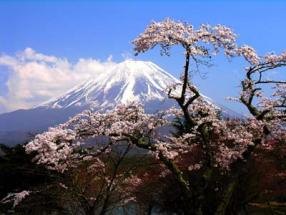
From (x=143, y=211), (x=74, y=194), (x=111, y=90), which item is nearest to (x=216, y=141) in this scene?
(x=74, y=194)

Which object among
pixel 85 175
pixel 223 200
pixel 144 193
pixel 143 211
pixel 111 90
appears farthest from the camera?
pixel 111 90

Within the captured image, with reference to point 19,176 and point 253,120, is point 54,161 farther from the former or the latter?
point 19,176

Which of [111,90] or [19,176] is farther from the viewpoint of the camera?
[111,90]

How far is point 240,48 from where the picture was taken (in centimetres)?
1251

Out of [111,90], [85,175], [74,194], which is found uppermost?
[111,90]

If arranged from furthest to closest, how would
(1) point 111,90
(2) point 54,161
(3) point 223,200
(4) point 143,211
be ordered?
(1) point 111,90 < (4) point 143,211 < (3) point 223,200 < (2) point 54,161

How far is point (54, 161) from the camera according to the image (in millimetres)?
11086

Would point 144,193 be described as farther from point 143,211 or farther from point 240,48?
point 240,48

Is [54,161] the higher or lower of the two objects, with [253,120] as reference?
lower

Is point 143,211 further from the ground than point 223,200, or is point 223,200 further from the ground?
point 143,211

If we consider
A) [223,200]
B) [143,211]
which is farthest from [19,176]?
[223,200]

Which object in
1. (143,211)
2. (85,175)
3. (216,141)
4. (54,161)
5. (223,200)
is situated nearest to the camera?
(54,161)

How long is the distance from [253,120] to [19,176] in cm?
1199

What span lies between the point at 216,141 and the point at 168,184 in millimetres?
10138
